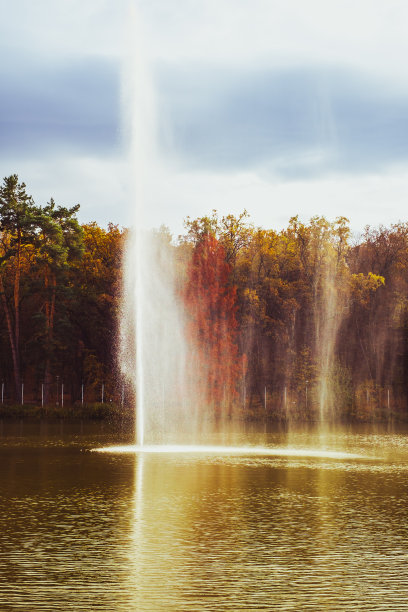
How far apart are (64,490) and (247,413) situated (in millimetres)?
44245

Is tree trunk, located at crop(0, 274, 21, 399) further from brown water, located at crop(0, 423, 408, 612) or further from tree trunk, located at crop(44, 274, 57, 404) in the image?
brown water, located at crop(0, 423, 408, 612)

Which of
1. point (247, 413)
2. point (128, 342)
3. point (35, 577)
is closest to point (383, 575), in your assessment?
point (35, 577)

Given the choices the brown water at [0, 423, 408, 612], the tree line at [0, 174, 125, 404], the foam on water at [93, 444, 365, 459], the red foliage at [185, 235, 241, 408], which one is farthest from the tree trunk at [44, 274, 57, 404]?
the brown water at [0, 423, 408, 612]

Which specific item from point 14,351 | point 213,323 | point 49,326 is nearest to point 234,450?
point 213,323

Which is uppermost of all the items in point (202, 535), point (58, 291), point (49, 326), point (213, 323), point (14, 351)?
point (58, 291)

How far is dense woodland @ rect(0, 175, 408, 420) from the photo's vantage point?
70.2 m

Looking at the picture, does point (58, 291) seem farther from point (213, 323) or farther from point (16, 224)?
point (213, 323)

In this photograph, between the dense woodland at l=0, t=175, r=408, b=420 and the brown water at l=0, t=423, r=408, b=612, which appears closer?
the brown water at l=0, t=423, r=408, b=612

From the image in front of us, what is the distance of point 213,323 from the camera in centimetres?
6944

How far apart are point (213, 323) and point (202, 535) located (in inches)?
2148

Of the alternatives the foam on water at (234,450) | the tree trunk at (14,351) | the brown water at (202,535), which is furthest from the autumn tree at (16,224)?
the brown water at (202,535)

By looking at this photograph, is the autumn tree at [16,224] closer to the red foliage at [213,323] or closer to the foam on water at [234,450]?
the red foliage at [213,323]

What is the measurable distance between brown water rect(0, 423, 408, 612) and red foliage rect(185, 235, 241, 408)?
39.0 meters

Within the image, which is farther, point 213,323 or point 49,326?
point 49,326
